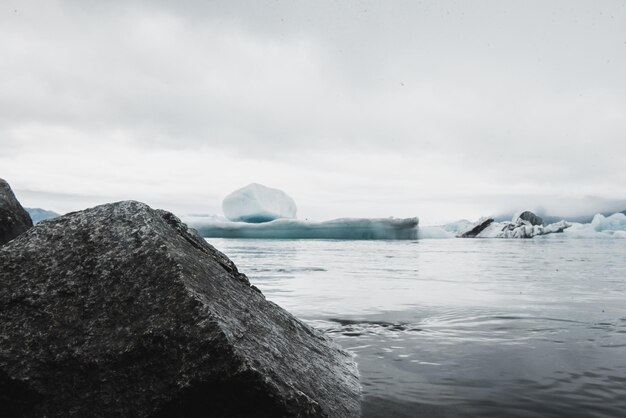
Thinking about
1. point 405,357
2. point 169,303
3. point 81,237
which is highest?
point 81,237

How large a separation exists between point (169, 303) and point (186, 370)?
29 centimetres

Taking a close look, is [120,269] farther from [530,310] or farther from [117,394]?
[530,310]

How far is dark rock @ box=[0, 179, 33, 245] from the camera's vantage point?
4613 millimetres

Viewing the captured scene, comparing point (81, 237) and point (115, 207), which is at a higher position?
point (115, 207)

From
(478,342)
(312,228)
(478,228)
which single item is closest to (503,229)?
(478,228)

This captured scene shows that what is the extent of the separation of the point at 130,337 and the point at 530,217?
5904 cm

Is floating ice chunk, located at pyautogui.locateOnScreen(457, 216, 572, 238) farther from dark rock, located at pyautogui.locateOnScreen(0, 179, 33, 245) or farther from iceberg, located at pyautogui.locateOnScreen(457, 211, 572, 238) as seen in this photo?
dark rock, located at pyautogui.locateOnScreen(0, 179, 33, 245)

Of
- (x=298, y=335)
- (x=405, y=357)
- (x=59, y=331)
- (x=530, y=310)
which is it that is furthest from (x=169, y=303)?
(x=530, y=310)

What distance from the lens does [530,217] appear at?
5509 centimetres

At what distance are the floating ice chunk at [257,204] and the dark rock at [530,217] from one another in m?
29.0

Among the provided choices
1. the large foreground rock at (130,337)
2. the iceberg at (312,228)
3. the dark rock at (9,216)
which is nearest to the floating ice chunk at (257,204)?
the iceberg at (312,228)

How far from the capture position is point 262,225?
105 ft

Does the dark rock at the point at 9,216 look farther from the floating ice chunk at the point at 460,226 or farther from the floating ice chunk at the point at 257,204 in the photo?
the floating ice chunk at the point at 460,226

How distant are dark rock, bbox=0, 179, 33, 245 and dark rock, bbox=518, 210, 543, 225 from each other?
179ft
